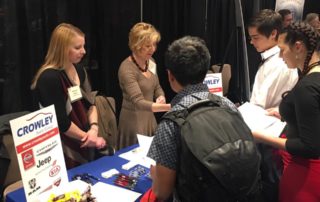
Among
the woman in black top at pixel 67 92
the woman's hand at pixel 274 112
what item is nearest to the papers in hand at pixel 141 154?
the woman in black top at pixel 67 92

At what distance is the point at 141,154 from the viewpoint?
2119mm

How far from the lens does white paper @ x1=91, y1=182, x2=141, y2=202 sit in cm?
161

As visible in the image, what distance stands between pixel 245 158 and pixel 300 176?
1.89ft

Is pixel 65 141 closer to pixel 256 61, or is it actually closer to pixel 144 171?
pixel 144 171

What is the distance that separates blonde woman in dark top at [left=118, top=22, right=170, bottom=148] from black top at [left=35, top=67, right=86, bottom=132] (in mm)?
593

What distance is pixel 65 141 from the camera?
2178mm

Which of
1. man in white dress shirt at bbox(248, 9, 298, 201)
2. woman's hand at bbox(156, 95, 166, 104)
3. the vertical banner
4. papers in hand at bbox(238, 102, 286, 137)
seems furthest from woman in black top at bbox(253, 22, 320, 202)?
the vertical banner

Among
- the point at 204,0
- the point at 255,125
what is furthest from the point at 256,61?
the point at 255,125

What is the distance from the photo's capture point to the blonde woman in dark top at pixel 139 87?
99.1 inches

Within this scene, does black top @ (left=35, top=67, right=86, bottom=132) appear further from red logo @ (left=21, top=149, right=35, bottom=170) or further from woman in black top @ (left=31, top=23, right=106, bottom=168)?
red logo @ (left=21, top=149, right=35, bottom=170)

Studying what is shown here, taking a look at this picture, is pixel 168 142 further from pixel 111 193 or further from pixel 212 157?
pixel 111 193

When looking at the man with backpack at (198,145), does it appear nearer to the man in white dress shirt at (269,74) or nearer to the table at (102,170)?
the table at (102,170)

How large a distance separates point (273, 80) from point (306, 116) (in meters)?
0.79

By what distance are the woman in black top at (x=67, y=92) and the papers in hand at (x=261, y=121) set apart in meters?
0.89
